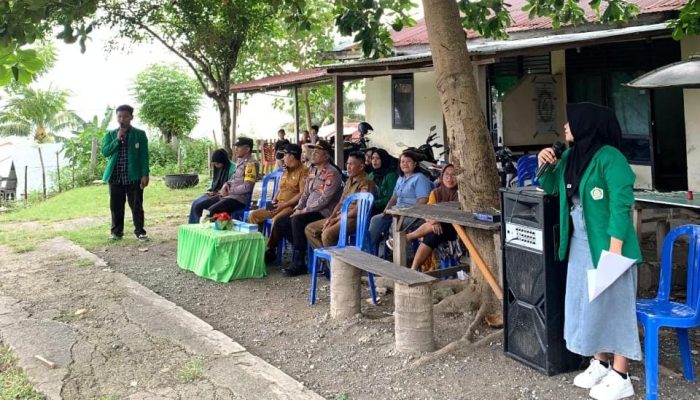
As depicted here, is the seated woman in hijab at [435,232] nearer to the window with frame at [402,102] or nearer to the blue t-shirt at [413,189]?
the blue t-shirt at [413,189]

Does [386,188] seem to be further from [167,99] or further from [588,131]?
[167,99]

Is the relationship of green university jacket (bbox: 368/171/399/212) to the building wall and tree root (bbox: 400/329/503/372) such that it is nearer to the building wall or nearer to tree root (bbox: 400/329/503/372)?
tree root (bbox: 400/329/503/372)

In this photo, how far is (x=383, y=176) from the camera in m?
7.24

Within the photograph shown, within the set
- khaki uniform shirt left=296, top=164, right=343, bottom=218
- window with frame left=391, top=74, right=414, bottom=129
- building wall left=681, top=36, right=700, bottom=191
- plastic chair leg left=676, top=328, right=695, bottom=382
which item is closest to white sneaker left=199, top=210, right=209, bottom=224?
khaki uniform shirt left=296, top=164, right=343, bottom=218

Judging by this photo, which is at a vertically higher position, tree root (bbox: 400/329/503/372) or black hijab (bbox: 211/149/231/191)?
black hijab (bbox: 211/149/231/191)

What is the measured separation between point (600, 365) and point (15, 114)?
29.8m

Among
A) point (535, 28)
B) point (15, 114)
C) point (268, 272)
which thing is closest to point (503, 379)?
point (268, 272)

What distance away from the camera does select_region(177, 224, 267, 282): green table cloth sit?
6.73 metres

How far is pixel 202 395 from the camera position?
3850mm

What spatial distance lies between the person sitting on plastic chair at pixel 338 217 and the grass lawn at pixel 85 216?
378 cm

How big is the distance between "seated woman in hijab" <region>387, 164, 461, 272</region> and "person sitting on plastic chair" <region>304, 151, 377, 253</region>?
27.0 inches

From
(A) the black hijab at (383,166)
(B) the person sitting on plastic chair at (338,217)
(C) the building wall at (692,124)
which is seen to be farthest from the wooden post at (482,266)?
(C) the building wall at (692,124)

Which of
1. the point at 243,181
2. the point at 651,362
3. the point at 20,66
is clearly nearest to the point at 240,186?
the point at 243,181

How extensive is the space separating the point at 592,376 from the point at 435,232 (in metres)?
2.41
